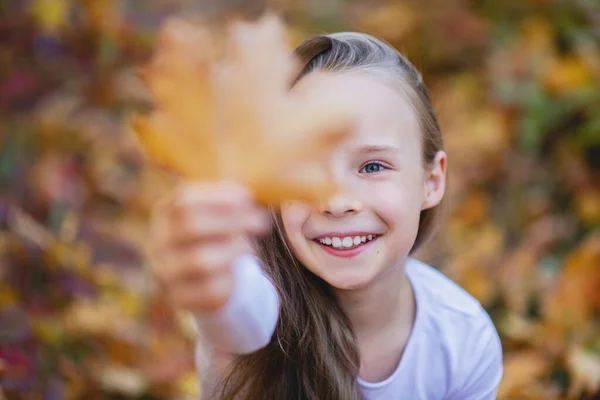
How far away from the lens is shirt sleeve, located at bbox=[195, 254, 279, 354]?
713 mm

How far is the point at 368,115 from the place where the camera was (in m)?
0.94

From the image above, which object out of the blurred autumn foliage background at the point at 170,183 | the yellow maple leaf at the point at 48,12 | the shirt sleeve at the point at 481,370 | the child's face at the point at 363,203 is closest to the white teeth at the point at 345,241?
the child's face at the point at 363,203

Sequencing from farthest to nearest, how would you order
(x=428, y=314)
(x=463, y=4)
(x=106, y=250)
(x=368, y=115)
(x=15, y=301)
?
(x=463, y=4)
(x=106, y=250)
(x=15, y=301)
(x=428, y=314)
(x=368, y=115)

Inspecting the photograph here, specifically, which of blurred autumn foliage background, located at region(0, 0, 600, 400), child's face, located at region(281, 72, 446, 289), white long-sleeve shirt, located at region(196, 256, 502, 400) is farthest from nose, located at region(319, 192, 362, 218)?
blurred autumn foliage background, located at region(0, 0, 600, 400)

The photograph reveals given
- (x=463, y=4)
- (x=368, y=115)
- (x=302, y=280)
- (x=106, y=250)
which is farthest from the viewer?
(x=463, y=4)

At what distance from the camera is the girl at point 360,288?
3.06ft

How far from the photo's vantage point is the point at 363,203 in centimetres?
93

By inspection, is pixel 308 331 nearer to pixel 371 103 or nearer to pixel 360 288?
pixel 360 288

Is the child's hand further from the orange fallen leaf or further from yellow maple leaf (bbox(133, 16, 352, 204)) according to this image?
the orange fallen leaf

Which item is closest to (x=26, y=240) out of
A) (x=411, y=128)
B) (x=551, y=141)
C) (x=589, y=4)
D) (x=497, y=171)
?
(x=411, y=128)

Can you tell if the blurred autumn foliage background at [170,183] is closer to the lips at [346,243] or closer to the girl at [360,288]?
the girl at [360,288]

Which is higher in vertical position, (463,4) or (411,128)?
(463,4)

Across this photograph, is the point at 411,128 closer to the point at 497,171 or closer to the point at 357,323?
the point at 357,323

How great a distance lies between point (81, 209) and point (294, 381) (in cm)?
115
